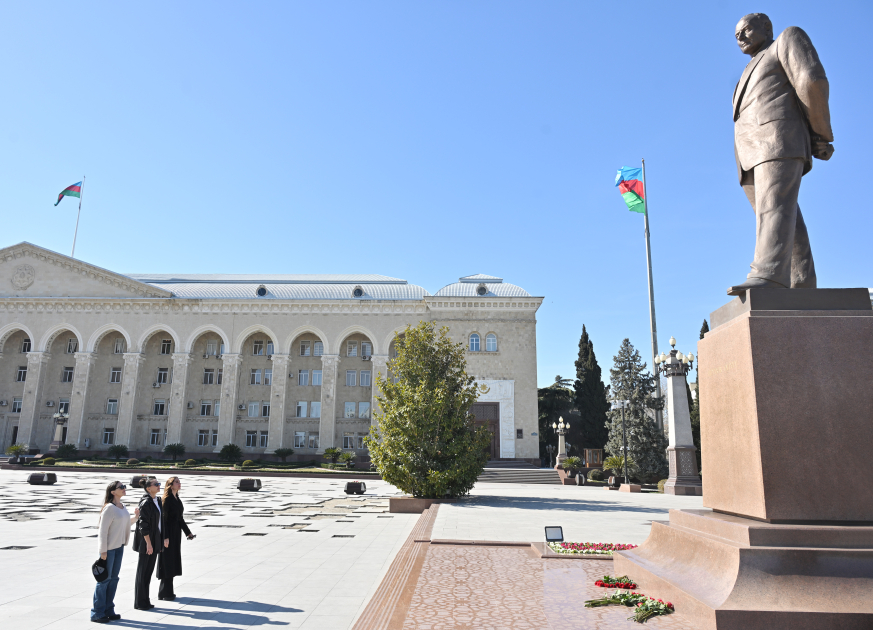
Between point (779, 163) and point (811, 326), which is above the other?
point (779, 163)

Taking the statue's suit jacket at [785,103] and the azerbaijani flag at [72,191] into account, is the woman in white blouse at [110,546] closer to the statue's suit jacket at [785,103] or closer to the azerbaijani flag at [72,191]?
the statue's suit jacket at [785,103]

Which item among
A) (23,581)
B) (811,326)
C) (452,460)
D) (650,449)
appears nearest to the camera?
(811,326)

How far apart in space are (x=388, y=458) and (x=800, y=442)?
13807 mm

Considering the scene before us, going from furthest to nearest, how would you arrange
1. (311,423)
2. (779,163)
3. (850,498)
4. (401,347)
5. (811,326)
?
(311,423) < (401,347) < (779,163) < (811,326) < (850,498)

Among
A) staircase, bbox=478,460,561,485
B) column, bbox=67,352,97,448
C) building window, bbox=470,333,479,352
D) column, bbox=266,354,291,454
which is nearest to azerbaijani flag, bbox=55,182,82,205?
column, bbox=67,352,97,448

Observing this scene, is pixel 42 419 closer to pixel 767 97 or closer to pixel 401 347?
pixel 401 347

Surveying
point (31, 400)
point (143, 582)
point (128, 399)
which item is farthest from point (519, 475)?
point (31, 400)

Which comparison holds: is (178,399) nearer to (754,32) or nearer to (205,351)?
(205,351)

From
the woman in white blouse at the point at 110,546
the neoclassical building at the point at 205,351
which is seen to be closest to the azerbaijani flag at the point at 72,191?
the neoclassical building at the point at 205,351

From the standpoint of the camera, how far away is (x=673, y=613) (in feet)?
14.8

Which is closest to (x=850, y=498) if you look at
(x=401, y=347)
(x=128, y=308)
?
(x=401, y=347)

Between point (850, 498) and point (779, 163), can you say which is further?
point (779, 163)

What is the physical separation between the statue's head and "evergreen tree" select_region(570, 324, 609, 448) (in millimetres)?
42650

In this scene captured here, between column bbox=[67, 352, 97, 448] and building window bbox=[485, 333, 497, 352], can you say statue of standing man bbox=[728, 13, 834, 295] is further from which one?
column bbox=[67, 352, 97, 448]
